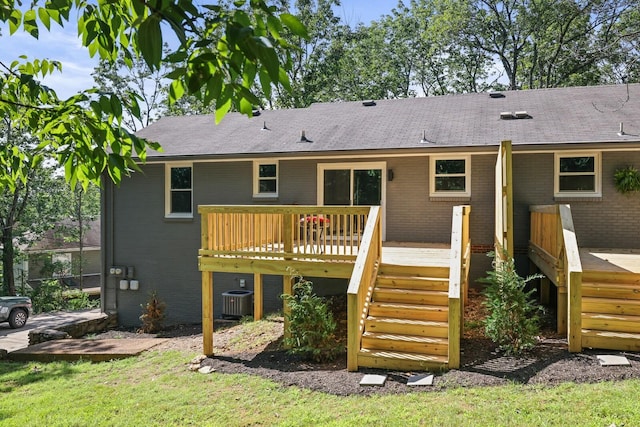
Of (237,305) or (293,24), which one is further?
(237,305)

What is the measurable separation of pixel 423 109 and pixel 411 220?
3860mm

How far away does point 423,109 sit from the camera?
1305 cm

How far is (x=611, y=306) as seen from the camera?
648cm

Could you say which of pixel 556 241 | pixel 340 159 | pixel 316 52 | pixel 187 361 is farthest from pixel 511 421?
pixel 316 52

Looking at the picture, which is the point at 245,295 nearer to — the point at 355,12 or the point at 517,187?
the point at 517,187

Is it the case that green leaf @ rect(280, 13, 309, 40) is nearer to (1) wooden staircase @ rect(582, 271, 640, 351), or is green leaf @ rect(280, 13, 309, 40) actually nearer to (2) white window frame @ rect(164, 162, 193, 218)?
(1) wooden staircase @ rect(582, 271, 640, 351)

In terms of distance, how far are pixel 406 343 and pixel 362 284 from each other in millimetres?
1002

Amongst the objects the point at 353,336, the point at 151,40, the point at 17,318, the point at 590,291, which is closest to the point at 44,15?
the point at 151,40

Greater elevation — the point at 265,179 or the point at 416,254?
the point at 265,179

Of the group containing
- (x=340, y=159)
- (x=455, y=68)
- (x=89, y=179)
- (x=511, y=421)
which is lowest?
(x=511, y=421)

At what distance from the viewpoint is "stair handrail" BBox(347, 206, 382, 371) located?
6.21 meters

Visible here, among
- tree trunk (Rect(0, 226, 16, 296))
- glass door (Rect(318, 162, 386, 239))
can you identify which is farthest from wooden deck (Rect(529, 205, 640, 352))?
tree trunk (Rect(0, 226, 16, 296))

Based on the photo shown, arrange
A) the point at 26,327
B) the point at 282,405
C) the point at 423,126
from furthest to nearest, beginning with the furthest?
the point at 26,327 < the point at 423,126 < the point at 282,405

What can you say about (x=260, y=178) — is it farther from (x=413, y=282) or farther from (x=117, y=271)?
(x=413, y=282)
